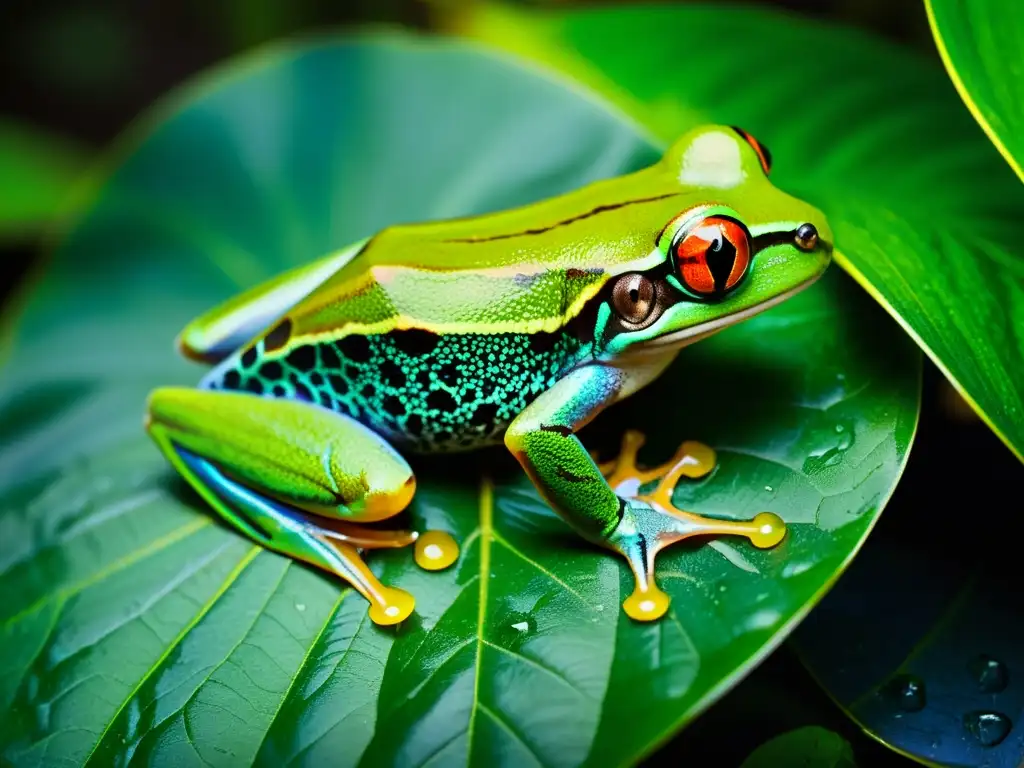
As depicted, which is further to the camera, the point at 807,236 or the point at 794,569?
the point at 807,236

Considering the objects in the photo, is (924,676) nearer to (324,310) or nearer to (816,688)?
(816,688)

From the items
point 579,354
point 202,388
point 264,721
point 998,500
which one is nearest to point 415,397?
point 579,354

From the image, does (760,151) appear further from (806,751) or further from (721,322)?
(806,751)

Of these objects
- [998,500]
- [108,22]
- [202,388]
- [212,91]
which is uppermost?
[108,22]

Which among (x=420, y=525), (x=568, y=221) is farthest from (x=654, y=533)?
(x=568, y=221)

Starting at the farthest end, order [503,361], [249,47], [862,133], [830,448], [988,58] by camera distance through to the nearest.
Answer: [249,47]
[862,133]
[503,361]
[830,448]
[988,58]

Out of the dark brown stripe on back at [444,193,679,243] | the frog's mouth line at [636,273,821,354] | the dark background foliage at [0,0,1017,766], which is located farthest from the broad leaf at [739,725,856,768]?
the dark brown stripe on back at [444,193,679,243]
